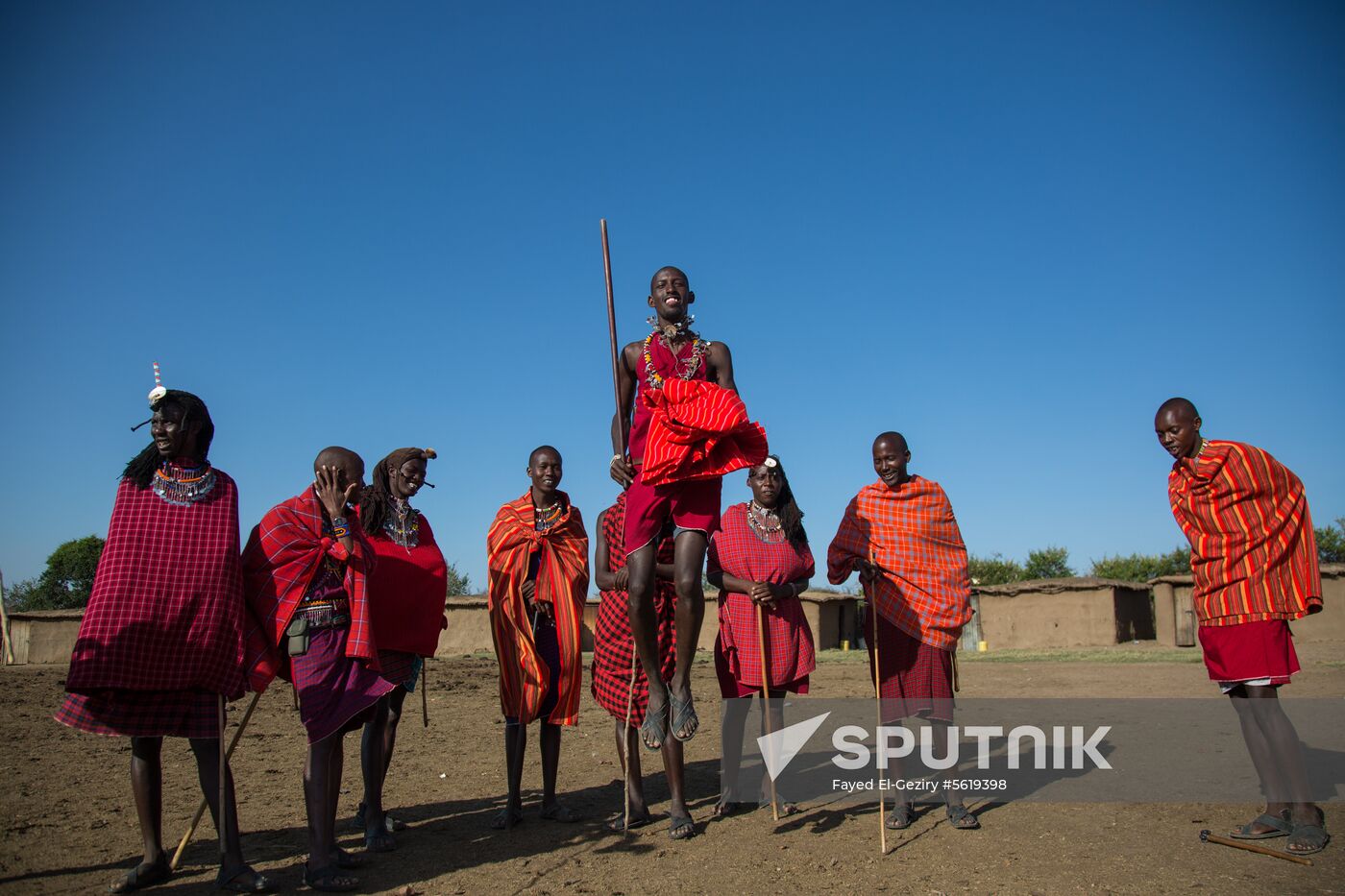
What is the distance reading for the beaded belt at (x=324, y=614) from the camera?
4.92 meters

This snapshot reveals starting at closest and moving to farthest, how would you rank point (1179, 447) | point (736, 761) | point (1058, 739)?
1. point (1179, 447)
2. point (736, 761)
3. point (1058, 739)

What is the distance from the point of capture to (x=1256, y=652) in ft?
17.7

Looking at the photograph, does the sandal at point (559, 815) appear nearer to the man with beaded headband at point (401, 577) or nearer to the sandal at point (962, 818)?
the man with beaded headband at point (401, 577)

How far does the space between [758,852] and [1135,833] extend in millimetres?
2246

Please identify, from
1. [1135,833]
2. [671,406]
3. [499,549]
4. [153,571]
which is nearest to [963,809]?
[1135,833]

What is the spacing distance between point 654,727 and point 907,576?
7.21 ft

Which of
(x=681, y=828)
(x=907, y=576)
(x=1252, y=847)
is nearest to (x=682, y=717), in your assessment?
(x=681, y=828)

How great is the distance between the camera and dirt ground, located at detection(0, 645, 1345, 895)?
475 cm

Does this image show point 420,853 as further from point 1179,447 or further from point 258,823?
point 1179,447

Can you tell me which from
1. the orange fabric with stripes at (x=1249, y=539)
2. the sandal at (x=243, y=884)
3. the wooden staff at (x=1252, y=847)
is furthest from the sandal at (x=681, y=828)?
the orange fabric with stripes at (x=1249, y=539)

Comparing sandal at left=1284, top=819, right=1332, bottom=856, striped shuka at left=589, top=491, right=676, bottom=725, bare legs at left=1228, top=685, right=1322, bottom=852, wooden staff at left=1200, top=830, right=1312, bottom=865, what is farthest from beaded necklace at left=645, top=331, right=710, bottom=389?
sandal at left=1284, top=819, right=1332, bottom=856

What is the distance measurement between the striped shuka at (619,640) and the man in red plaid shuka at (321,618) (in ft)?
5.87

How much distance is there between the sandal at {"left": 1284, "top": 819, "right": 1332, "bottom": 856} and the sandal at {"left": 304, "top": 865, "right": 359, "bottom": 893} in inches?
194

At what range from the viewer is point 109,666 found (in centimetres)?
462
